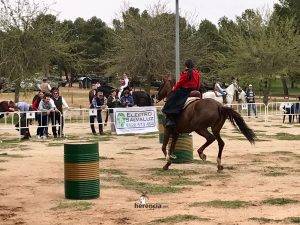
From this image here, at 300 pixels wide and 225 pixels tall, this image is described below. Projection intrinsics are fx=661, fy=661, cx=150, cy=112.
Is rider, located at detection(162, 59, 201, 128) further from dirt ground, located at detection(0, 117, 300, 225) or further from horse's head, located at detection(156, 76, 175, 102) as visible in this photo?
horse's head, located at detection(156, 76, 175, 102)

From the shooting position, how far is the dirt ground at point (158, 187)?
9828 mm

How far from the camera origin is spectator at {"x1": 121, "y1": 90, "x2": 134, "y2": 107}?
27.5 metres

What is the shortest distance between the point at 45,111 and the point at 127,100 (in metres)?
4.39

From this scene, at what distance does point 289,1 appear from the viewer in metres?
72.6

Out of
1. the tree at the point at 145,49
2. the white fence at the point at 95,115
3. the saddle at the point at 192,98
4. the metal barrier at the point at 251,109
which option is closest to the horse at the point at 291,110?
the white fence at the point at 95,115

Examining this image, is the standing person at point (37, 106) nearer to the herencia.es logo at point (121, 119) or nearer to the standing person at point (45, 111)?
the standing person at point (45, 111)

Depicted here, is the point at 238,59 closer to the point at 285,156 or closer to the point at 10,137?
the point at 10,137

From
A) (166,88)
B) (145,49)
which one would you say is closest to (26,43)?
(145,49)

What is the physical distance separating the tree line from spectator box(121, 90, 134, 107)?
423 inches

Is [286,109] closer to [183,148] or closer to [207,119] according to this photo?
[183,148]

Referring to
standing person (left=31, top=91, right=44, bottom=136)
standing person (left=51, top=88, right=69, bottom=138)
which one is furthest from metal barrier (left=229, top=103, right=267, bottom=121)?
standing person (left=31, top=91, right=44, bottom=136)

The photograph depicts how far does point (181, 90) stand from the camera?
15.2 meters

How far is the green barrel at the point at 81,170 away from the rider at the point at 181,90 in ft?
13.6

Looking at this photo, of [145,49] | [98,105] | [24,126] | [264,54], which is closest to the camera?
[24,126]
